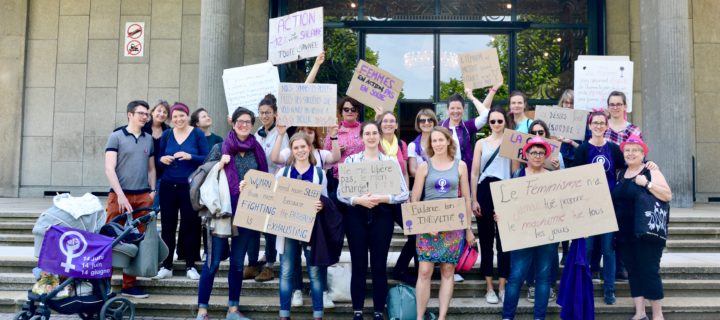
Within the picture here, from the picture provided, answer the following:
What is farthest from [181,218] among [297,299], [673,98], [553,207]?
[673,98]

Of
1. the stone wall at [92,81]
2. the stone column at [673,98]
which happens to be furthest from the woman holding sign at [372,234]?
the stone wall at [92,81]

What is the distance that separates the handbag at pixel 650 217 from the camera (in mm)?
4789

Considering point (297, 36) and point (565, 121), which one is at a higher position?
point (297, 36)

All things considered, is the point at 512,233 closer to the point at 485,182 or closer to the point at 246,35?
the point at 485,182

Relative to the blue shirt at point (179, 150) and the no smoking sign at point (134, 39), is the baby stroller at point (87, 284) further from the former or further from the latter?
the no smoking sign at point (134, 39)

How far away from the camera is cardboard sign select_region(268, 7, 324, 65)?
705cm

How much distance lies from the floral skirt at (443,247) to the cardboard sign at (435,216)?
141 mm

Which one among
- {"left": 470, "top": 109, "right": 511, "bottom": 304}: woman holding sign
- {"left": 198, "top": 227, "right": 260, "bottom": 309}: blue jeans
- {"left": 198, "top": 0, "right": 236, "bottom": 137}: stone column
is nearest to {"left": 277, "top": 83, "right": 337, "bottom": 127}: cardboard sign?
{"left": 198, "top": 227, "right": 260, "bottom": 309}: blue jeans

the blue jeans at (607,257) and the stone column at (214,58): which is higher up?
the stone column at (214,58)

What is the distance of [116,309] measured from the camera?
196 inches

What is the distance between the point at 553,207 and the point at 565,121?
1665 mm

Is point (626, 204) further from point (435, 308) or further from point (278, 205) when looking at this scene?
point (278, 205)

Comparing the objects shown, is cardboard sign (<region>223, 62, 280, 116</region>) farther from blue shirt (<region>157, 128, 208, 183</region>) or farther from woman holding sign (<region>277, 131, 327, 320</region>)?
woman holding sign (<region>277, 131, 327, 320</region>)

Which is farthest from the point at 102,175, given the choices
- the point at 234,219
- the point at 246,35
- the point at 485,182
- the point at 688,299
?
the point at 688,299
